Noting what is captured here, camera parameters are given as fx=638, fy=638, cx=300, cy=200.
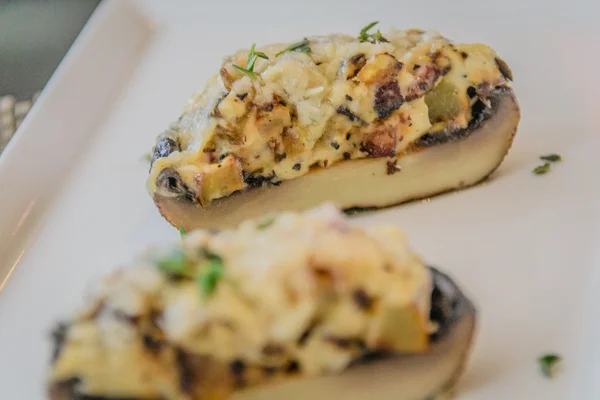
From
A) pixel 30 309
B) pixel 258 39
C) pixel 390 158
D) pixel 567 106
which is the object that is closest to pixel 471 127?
pixel 390 158

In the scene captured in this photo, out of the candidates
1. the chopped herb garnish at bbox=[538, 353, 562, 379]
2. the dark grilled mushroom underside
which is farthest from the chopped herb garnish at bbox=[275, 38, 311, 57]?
the chopped herb garnish at bbox=[538, 353, 562, 379]

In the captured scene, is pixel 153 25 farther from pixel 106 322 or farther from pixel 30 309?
pixel 106 322

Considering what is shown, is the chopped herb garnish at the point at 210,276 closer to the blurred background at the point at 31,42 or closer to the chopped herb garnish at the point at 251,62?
the chopped herb garnish at the point at 251,62

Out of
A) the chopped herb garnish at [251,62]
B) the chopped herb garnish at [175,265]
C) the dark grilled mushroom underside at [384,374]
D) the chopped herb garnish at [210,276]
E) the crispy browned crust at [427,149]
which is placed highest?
the chopped herb garnish at [251,62]

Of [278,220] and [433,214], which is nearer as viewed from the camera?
[278,220]

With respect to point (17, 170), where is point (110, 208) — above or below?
below

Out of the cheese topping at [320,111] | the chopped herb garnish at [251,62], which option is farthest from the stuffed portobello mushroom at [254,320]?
the chopped herb garnish at [251,62]

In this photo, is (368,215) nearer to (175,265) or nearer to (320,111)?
(320,111)

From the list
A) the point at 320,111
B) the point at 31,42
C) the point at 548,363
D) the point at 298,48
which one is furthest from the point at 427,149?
the point at 31,42
